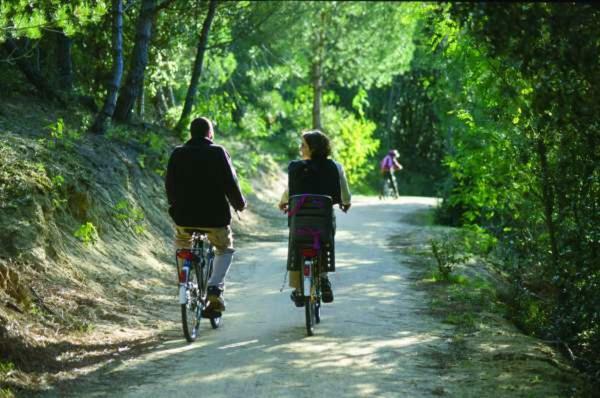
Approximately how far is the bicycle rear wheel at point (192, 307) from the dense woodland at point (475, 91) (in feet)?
9.71

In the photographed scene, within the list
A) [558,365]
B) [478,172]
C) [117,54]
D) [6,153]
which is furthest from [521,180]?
[117,54]

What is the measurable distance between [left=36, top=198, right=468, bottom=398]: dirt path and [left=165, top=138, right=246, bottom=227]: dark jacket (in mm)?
1265

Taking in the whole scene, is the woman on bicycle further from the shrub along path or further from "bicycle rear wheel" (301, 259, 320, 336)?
the shrub along path

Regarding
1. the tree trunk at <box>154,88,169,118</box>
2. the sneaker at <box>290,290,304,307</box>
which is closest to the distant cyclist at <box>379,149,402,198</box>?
the tree trunk at <box>154,88,169,118</box>

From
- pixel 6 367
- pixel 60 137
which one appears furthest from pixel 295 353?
pixel 60 137

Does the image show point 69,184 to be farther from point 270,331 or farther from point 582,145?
point 582,145

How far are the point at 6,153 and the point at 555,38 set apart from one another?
706 centimetres

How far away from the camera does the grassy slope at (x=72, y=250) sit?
792cm

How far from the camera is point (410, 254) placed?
1684cm

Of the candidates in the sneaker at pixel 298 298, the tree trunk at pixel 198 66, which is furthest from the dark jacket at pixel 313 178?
the tree trunk at pixel 198 66

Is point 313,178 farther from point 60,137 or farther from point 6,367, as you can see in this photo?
point 60,137

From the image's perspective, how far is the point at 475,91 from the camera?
12023mm

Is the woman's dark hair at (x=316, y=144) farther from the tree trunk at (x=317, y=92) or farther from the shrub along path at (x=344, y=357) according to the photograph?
the tree trunk at (x=317, y=92)

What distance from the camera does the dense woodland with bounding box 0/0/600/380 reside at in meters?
6.39
